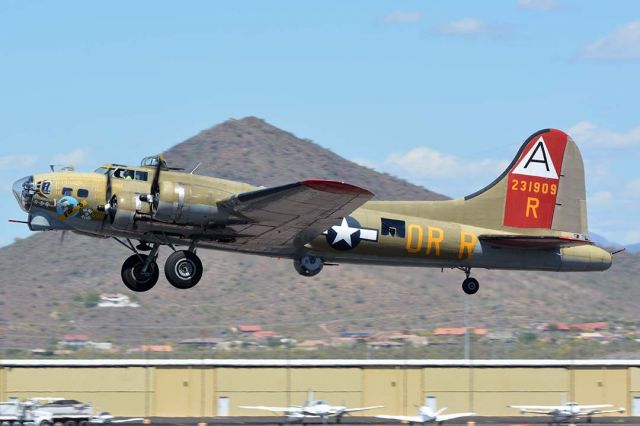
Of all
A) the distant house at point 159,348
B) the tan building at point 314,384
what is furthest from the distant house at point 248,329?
the tan building at point 314,384

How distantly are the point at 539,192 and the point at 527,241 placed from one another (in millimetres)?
2367

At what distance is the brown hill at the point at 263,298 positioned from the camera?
9375 cm

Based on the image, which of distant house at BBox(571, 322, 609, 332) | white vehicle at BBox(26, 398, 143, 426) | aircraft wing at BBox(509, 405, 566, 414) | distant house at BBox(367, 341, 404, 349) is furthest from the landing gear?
distant house at BBox(571, 322, 609, 332)

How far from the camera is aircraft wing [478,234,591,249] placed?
96.3 feet

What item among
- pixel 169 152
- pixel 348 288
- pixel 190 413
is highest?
pixel 169 152

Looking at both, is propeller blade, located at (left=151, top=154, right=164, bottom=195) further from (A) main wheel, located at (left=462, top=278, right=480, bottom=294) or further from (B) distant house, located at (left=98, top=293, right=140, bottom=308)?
(B) distant house, located at (left=98, top=293, right=140, bottom=308)

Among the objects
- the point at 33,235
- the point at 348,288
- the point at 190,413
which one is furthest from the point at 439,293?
the point at 190,413

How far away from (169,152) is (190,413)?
94819mm

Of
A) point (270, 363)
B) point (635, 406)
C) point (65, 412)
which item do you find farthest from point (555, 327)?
point (65, 412)

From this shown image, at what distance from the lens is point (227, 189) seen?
2666 cm

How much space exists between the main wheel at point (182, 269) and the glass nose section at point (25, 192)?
3.76m

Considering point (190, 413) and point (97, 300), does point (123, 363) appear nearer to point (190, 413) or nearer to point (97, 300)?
point (190, 413)

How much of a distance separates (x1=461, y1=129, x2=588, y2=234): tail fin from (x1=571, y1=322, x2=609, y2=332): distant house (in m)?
68.7

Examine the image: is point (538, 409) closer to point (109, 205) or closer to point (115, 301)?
point (109, 205)
